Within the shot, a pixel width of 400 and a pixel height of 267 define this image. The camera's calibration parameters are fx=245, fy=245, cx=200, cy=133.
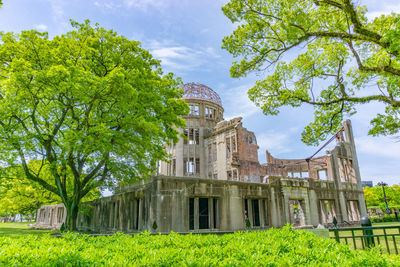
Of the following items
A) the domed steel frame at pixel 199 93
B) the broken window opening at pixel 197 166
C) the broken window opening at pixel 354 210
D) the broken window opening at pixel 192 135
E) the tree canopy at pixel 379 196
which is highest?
the domed steel frame at pixel 199 93

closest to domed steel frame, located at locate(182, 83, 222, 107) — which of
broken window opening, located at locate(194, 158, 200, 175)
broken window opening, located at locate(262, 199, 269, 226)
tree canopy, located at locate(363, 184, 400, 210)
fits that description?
broken window opening, located at locate(194, 158, 200, 175)

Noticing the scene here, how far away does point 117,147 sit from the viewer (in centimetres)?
1789

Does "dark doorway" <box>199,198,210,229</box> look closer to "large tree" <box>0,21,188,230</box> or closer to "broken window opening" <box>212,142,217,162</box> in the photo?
Answer: "large tree" <box>0,21,188,230</box>

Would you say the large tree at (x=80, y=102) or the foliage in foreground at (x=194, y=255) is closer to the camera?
the foliage in foreground at (x=194, y=255)

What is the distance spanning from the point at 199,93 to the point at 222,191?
27264 mm

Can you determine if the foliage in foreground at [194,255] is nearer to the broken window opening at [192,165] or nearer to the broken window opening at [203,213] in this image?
the broken window opening at [203,213]

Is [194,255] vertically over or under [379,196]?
under

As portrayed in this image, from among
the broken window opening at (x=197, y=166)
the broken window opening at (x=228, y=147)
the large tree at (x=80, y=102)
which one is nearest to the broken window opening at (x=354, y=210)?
the broken window opening at (x=228, y=147)

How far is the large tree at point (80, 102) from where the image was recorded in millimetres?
14969

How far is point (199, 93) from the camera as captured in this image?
4256 centimetres

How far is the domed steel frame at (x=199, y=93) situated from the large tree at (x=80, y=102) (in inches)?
837

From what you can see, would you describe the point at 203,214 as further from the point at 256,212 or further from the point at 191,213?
the point at 256,212

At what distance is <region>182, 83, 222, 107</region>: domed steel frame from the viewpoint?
41856 mm

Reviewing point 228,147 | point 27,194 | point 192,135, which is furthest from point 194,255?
point 27,194
